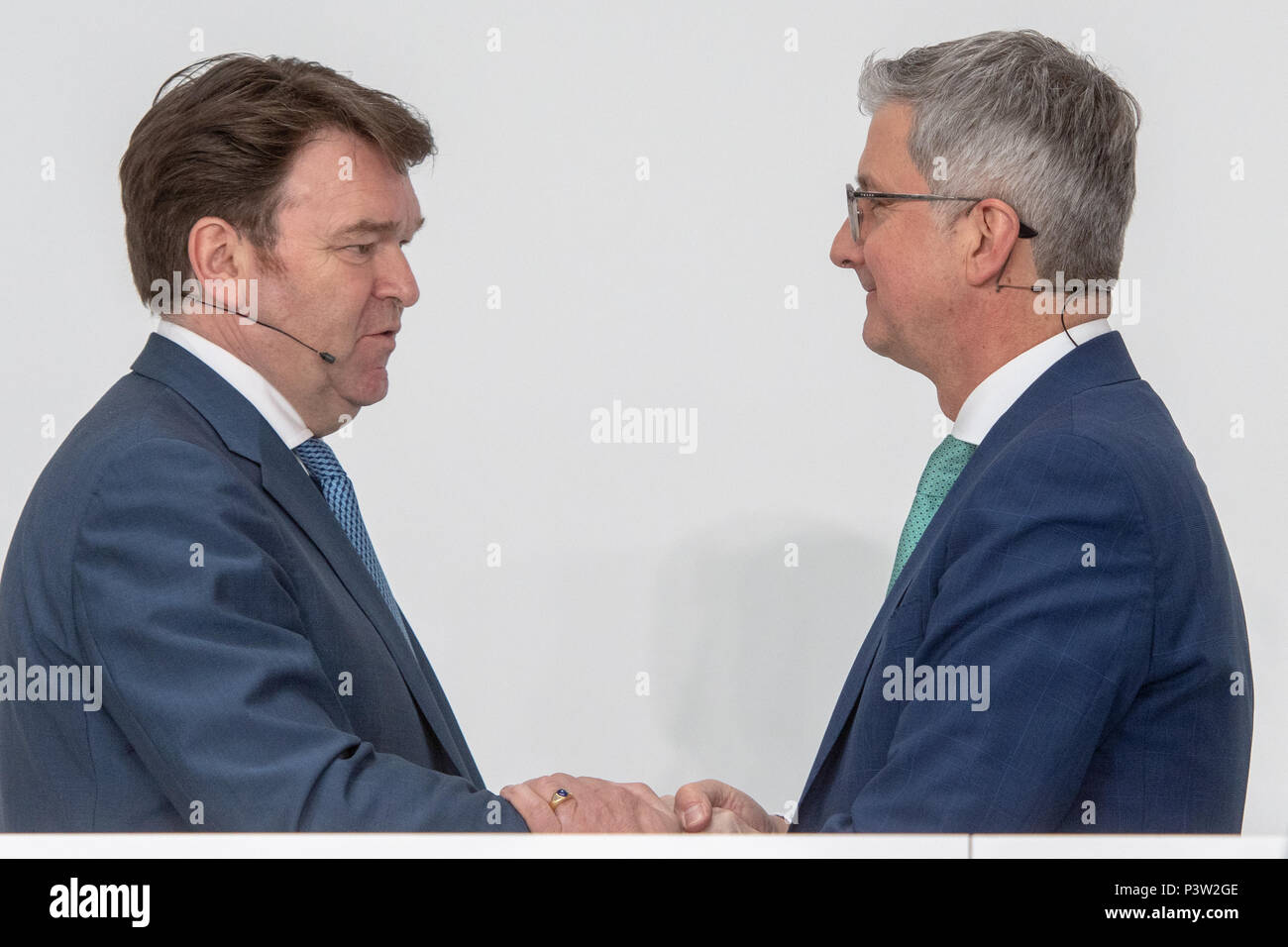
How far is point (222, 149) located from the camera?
230 centimetres

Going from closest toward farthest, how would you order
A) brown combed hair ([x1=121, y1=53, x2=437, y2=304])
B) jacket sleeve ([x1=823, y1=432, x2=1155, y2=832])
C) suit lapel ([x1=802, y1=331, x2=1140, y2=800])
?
jacket sleeve ([x1=823, y1=432, x2=1155, y2=832]), suit lapel ([x1=802, y1=331, x2=1140, y2=800]), brown combed hair ([x1=121, y1=53, x2=437, y2=304])

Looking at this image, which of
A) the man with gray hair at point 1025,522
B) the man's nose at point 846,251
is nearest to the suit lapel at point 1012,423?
the man with gray hair at point 1025,522

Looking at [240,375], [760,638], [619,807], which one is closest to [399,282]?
[240,375]

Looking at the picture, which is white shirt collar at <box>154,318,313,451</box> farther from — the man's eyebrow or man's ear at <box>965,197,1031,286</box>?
man's ear at <box>965,197,1031,286</box>

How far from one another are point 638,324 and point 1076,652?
2.17 metres

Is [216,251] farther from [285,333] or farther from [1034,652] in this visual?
[1034,652]

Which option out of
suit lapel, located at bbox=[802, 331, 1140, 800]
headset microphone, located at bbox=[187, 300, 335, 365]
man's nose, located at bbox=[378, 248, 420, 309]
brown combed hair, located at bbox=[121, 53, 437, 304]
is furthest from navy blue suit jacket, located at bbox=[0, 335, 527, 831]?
suit lapel, located at bbox=[802, 331, 1140, 800]

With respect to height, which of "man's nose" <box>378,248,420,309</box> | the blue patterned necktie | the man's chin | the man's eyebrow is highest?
the man's eyebrow

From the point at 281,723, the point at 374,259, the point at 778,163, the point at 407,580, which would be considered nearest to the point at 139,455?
the point at 281,723

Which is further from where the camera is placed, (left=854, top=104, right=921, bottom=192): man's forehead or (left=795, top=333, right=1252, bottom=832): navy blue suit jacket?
(left=854, top=104, right=921, bottom=192): man's forehead

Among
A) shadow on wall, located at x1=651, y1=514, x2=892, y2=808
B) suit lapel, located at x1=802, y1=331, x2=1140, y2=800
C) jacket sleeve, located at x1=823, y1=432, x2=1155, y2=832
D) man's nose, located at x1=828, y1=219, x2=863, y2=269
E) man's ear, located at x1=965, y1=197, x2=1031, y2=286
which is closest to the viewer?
jacket sleeve, located at x1=823, y1=432, x2=1155, y2=832

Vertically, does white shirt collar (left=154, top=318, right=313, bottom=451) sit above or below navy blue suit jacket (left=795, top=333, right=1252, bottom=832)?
above

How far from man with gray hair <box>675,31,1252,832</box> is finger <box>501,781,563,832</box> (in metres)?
0.24

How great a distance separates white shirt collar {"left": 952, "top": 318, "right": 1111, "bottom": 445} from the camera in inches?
85.1
